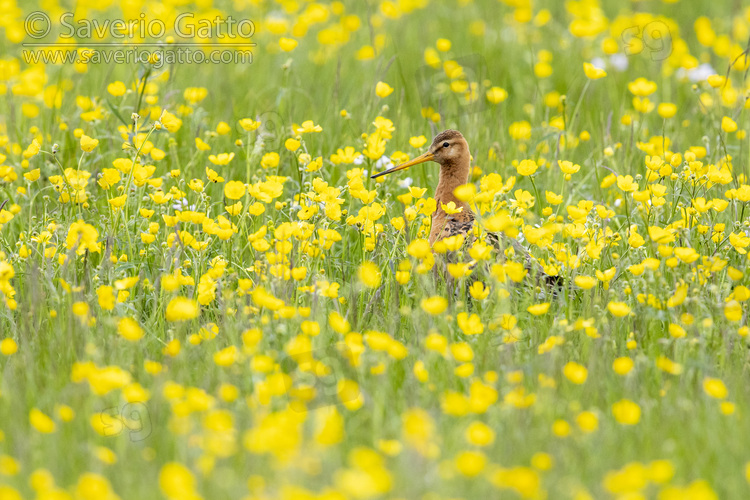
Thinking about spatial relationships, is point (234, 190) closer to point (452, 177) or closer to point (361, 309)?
point (361, 309)

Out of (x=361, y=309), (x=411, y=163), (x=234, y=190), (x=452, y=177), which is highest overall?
(x=234, y=190)

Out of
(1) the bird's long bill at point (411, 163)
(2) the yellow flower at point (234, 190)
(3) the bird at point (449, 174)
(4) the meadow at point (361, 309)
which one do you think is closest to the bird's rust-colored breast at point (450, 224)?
(3) the bird at point (449, 174)

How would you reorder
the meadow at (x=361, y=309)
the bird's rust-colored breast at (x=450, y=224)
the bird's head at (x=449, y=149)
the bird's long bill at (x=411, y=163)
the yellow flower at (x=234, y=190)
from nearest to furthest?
the meadow at (x=361, y=309)
the yellow flower at (x=234, y=190)
the bird's rust-colored breast at (x=450, y=224)
the bird's long bill at (x=411, y=163)
the bird's head at (x=449, y=149)

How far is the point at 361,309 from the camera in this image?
409 cm

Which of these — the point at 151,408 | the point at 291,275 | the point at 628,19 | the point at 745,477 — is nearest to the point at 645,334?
the point at 745,477

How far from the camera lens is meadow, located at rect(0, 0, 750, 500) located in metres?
2.70

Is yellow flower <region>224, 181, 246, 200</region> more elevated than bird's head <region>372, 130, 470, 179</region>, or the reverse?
yellow flower <region>224, 181, 246, 200</region>

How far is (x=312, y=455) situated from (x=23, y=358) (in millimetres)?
1539

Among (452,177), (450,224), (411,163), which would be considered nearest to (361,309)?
(450,224)

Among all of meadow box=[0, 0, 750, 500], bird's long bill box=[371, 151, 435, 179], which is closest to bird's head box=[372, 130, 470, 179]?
bird's long bill box=[371, 151, 435, 179]

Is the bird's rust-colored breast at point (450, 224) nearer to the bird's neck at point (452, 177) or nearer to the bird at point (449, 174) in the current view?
the bird at point (449, 174)

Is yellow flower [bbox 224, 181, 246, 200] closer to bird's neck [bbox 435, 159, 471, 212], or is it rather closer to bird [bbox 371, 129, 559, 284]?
bird [bbox 371, 129, 559, 284]

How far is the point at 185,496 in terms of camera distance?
229 cm

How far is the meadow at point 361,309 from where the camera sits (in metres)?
2.70
